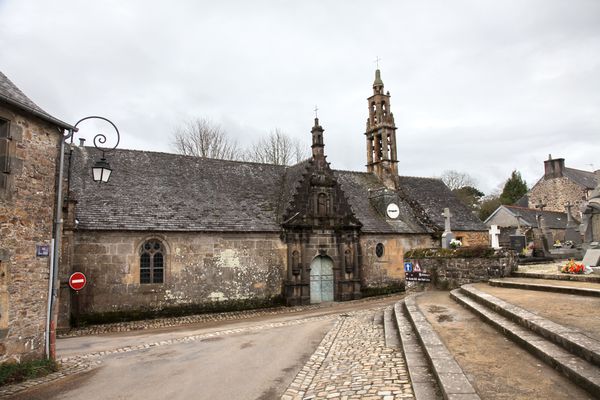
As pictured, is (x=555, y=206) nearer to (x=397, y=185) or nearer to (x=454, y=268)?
(x=397, y=185)

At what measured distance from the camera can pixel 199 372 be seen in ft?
28.2

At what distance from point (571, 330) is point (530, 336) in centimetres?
66

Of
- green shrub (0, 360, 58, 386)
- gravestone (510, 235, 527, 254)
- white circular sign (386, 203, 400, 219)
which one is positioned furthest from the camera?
white circular sign (386, 203, 400, 219)

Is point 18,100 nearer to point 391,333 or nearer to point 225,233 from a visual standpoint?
point 391,333

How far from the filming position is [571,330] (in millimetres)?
6137

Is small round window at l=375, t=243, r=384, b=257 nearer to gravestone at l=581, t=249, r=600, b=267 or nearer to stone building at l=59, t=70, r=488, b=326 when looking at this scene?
stone building at l=59, t=70, r=488, b=326

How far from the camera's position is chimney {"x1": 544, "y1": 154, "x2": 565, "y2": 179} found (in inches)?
1929

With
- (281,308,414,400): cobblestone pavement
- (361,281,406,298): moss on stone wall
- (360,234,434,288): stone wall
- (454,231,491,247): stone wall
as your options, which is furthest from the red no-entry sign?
(454,231,491,247): stone wall

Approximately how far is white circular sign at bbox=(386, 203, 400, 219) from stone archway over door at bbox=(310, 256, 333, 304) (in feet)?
19.8

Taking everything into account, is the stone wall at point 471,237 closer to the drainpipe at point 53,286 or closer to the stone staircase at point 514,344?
the stone staircase at point 514,344

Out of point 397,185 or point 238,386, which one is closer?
point 238,386

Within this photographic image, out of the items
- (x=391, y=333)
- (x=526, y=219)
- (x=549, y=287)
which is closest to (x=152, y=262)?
(x=391, y=333)

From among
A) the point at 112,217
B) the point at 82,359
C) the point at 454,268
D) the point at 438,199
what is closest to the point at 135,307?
the point at 112,217

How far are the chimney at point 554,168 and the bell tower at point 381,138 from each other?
3039 cm
